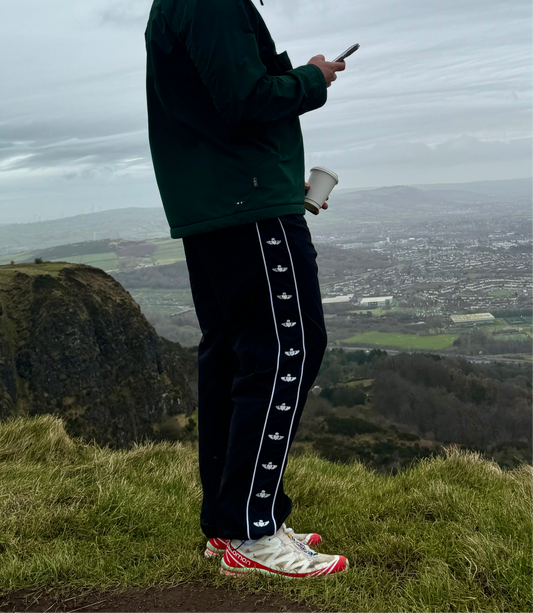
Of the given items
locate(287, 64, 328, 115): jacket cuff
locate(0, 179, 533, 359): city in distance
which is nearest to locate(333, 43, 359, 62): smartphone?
locate(287, 64, 328, 115): jacket cuff

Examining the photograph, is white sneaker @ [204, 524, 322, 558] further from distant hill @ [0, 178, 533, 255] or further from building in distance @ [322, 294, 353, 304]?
distant hill @ [0, 178, 533, 255]

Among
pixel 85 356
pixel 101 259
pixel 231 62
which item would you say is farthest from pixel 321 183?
pixel 101 259

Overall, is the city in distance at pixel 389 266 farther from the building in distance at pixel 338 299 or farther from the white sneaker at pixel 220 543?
the white sneaker at pixel 220 543

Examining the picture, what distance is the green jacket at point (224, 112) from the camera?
1746 mm

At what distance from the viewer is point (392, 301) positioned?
80.2m

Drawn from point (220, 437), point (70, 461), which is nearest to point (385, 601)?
point (220, 437)

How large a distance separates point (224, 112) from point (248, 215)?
33cm

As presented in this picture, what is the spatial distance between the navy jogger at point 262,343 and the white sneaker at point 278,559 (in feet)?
0.20

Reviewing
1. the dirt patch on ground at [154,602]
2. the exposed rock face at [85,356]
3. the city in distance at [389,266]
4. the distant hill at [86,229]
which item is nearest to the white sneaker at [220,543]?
the dirt patch on ground at [154,602]

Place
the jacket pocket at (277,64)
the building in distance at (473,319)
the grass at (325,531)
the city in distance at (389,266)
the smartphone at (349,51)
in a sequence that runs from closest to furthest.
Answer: the grass at (325,531) → the jacket pocket at (277,64) → the smartphone at (349,51) → the city in distance at (389,266) → the building in distance at (473,319)

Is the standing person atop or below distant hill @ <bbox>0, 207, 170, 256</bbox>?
below

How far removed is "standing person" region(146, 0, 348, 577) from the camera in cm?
178

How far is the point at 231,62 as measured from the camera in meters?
1.73

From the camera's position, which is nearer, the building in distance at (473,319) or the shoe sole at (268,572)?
the shoe sole at (268,572)
